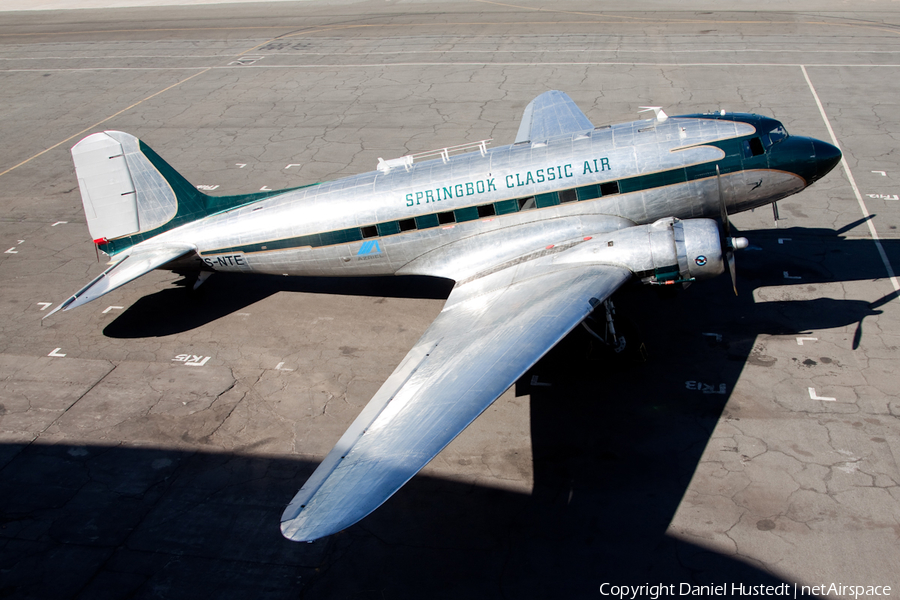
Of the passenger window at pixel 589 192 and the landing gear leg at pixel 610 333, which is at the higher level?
the passenger window at pixel 589 192

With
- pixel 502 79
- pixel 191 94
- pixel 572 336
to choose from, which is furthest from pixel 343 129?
pixel 572 336

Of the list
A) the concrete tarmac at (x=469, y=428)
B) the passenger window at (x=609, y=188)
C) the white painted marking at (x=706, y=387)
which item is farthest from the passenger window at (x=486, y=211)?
the white painted marking at (x=706, y=387)

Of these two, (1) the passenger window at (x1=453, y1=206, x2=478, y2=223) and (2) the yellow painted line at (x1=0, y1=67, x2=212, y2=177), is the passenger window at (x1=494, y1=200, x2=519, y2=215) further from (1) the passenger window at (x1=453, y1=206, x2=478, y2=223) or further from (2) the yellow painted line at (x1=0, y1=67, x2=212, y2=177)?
(2) the yellow painted line at (x1=0, y1=67, x2=212, y2=177)

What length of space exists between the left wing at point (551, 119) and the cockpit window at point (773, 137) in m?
5.81

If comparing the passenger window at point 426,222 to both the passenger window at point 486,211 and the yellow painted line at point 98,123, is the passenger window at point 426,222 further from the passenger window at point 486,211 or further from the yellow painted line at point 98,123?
the yellow painted line at point 98,123

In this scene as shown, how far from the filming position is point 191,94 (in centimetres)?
3934

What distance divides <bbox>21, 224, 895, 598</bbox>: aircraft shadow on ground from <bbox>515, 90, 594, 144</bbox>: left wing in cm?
842

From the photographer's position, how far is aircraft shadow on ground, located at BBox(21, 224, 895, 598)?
11734 millimetres

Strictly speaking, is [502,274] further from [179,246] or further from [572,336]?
[179,246]

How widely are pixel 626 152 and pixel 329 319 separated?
9.84 m

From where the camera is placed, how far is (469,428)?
596 inches

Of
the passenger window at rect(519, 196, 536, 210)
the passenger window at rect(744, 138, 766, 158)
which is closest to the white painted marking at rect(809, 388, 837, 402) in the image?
the passenger window at rect(744, 138, 766, 158)

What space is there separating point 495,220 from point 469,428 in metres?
5.78

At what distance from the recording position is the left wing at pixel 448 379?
402 inches
